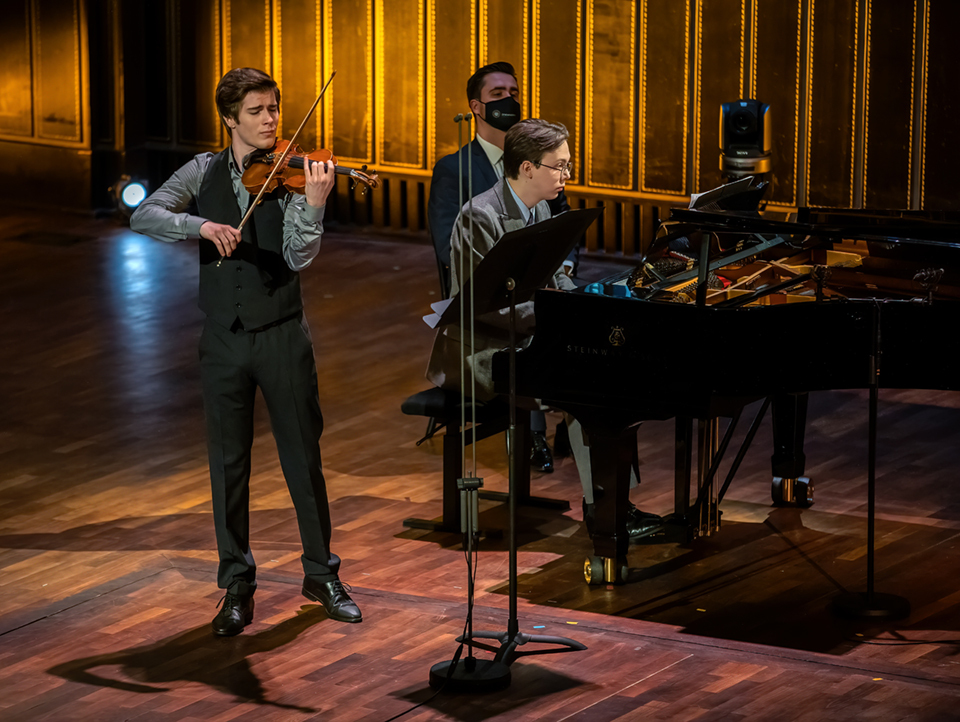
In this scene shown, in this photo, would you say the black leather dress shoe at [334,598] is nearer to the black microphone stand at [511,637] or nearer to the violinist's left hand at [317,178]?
the black microphone stand at [511,637]

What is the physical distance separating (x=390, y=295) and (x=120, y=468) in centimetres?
291

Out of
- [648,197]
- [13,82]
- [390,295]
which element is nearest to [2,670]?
[390,295]

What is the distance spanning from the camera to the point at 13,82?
10758 millimetres

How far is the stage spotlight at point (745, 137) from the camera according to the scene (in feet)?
25.4

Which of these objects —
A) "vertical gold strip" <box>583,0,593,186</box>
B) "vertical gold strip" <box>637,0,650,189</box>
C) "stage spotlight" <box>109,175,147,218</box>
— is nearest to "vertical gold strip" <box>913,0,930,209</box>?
"vertical gold strip" <box>637,0,650,189</box>

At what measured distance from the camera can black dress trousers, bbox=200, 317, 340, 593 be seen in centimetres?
436

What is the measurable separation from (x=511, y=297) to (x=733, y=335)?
0.71 m

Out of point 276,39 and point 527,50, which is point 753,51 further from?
point 276,39

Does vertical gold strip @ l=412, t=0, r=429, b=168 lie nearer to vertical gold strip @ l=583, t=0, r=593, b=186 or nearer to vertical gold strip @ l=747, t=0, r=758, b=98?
vertical gold strip @ l=583, t=0, r=593, b=186

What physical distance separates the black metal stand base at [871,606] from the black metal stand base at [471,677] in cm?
107

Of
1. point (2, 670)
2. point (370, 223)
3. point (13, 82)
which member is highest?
point (13, 82)

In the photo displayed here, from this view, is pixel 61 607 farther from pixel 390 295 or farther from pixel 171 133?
pixel 171 133

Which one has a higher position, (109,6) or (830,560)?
(109,6)

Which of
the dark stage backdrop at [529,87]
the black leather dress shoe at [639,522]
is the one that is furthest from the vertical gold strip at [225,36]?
the black leather dress shoe at [639,522]
